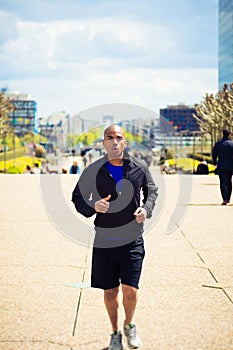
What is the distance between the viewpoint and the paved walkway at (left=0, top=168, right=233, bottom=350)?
549cm

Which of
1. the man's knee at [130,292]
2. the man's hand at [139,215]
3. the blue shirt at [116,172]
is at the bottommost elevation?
the man's knee at [130,292]

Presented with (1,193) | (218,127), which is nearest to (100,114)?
(1,193)

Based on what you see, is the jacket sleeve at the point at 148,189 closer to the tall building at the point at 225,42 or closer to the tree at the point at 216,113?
the tree at the point at 216,113

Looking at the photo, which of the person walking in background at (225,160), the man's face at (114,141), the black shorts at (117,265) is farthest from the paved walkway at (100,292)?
the person walking in background at (225,160)

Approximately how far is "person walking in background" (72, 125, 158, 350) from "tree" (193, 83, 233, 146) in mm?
38169

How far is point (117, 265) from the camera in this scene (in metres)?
5.30

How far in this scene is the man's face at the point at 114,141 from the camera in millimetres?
5211

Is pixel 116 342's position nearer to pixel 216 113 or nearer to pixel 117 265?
pixel 117 265

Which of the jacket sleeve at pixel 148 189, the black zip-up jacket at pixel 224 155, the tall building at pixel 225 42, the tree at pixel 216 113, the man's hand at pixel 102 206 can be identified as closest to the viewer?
the man's hand at pixel 102 206

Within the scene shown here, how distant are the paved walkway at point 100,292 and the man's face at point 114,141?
1.46 m

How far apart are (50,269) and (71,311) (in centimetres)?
206

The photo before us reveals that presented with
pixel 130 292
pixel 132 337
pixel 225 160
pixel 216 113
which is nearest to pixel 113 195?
pixel 130 292

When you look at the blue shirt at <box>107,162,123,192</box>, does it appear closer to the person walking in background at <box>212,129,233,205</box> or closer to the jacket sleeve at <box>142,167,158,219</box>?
the jacket sleeve at <box>142,167,158,219</box>

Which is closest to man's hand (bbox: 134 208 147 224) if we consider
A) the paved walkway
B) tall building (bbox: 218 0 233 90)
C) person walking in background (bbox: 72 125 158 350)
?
person walking in background (bbox: 72 125 158 350)
